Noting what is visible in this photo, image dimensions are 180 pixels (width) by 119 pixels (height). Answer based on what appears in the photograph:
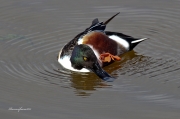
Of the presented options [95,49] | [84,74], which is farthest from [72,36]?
[84,74]

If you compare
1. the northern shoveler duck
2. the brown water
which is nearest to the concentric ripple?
the brown water

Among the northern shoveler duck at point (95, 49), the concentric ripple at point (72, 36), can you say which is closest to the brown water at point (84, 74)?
the concentric ripple at point (72, 36)

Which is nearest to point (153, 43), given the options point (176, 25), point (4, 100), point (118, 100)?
point (176, 25)

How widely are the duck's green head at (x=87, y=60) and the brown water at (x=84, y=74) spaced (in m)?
0.15

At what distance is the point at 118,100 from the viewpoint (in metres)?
8.42

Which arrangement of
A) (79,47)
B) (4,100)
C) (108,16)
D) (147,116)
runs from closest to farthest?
(147,116) < (4,100) < (79,47) < (108,16)

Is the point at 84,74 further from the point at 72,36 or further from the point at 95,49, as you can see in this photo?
the point at 72,36

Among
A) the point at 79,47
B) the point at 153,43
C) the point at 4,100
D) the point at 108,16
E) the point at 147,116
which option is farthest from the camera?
the point at 108,16

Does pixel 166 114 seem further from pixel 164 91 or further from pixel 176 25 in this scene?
pixel 176 25

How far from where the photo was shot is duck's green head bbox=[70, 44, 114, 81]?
9273mm

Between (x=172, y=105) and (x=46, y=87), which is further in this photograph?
(x=46, y=87)

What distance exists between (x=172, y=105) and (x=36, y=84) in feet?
7.23

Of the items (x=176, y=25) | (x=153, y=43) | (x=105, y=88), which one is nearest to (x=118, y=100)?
(x=105, y=88)

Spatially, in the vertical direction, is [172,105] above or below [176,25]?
below
